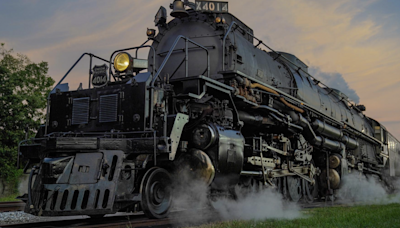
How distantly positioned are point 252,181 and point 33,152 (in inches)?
196

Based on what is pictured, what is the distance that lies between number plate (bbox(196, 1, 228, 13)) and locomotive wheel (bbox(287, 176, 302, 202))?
5.00 metres

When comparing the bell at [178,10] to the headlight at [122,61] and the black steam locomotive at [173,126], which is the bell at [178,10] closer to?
the black steam locomotive at [173,126]

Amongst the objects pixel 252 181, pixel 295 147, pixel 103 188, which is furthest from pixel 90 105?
pixel 295 147

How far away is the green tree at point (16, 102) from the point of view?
20.0 meters

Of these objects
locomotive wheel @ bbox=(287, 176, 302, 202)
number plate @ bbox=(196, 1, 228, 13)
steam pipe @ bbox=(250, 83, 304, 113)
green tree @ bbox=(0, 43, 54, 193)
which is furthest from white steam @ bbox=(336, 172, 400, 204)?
green tree @ bbox=(0, 43, 54, 193)

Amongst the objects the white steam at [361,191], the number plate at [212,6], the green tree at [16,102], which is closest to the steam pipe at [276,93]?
the number plate at [212,6]

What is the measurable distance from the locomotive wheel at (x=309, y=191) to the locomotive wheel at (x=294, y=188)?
0.52 metres

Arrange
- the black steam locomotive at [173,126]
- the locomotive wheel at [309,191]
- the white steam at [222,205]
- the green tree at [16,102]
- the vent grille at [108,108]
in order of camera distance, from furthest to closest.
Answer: the green tree at [16,102] → the locomotive wheel at [309,191] → the white steam at [222,205] → the vent grille at [108,108] → the black steam locomotive at [173,126]

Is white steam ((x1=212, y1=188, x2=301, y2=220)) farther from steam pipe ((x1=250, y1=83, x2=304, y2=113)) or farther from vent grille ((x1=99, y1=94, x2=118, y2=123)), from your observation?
vent grille ((x1=99, y1=94, x2=118, y2=123))

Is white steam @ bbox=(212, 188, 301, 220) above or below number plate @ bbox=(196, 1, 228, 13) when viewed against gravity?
below

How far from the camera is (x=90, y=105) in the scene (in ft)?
22.0

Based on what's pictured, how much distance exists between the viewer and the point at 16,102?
2095 cm

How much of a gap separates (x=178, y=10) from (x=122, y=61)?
2181 millimetres

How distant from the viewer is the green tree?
789 inches
